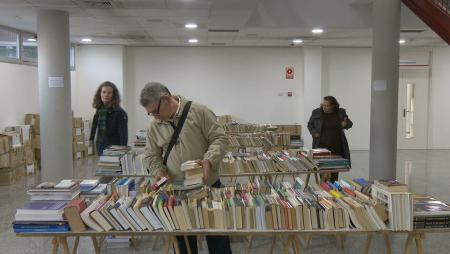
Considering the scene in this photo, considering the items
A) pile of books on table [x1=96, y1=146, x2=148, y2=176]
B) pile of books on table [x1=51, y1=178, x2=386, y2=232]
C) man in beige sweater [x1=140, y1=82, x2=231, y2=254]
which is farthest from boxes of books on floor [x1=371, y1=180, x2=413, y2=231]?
pile of books on table [x1=96, y1=146, x2=148, y2=176]

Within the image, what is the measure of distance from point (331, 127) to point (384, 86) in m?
0.95

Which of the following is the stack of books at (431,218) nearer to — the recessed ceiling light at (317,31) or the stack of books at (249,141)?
the stack of books at (249,141)

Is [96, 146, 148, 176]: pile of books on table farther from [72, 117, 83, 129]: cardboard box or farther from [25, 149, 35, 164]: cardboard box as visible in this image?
[72, 117, 83, 129]: cardboard box

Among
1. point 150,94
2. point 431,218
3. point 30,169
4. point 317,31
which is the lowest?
point 30,169

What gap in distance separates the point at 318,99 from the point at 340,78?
39.3 inches

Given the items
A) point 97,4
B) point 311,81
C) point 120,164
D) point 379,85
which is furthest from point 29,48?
point 379,85

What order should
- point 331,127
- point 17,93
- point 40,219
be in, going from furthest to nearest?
point 17,93, point 331,127, point 40,219

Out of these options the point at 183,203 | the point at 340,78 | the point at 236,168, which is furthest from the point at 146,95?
the point at 340,78

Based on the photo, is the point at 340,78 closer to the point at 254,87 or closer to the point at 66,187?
the point at 254,87

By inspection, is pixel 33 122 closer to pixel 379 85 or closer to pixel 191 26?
pixel 191 26

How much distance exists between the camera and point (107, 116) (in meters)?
5.23

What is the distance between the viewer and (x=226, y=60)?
1270 cm

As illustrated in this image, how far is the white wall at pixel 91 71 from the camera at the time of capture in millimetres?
11922

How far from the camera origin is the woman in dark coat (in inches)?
244
